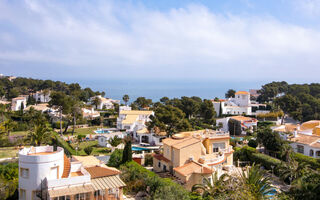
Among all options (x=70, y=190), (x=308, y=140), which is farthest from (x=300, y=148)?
(x=70, y=190)

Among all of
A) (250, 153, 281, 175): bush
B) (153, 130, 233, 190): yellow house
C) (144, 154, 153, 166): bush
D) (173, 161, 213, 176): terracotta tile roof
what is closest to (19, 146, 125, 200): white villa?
(173, 161, 213, 176): terracotta tile roof

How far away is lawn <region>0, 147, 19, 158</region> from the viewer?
3788cm

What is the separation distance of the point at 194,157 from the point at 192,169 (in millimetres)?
2735

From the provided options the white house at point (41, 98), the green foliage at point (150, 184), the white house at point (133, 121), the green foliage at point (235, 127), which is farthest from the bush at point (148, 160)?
the white house at point (41, 98)

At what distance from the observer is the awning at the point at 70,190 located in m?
16.2

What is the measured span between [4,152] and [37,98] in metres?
67.7

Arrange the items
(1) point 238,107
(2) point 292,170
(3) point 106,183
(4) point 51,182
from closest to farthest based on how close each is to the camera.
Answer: (4) point 51,182
(3) point 106,183
(2) point 292,170
(1) point 238,107

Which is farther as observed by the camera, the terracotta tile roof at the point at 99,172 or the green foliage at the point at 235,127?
the green foliage at the point at 235,127

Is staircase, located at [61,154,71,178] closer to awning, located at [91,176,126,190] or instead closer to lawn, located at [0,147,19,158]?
awning, located at [91,176,126,190]

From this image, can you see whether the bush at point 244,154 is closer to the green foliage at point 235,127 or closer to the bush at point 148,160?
the bush at point 148,160

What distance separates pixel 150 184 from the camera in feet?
70.1

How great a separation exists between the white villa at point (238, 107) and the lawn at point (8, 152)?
187ft

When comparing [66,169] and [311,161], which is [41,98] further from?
[311,161]

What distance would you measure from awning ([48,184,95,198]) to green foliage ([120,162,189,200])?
4.66 metres
